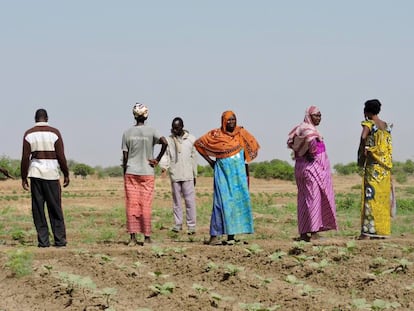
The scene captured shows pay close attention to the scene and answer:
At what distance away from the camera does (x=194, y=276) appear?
8695mm

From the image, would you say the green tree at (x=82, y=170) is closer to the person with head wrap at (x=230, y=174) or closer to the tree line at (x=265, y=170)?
the tree line at (x=265, y=170)

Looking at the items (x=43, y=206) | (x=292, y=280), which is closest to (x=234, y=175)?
(x=43, y=206)

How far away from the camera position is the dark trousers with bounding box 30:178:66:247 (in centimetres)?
1100

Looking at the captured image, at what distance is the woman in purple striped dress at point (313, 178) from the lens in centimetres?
1118

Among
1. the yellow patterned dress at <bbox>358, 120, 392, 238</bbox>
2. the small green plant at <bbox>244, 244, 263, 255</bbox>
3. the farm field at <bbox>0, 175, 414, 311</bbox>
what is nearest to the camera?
the farm field at <bbox>0, 175, 414, 311</bbox>

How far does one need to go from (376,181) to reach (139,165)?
9.41 feet

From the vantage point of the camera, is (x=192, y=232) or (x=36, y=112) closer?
(x=36, y=112)

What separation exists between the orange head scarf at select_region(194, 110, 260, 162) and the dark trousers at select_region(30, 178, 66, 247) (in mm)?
1825

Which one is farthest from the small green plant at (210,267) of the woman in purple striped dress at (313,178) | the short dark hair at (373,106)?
the short dark hair at (373,106)

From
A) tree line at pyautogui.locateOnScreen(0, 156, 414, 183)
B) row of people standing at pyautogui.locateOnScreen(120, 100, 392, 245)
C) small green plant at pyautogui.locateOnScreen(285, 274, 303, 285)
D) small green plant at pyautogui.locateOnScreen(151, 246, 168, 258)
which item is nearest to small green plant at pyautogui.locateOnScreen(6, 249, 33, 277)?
small green plant at pyautogui.locateOnScreen(151, 246, 168, 258)

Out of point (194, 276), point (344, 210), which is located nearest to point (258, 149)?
point (194, 276)

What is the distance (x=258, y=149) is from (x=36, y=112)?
105 inches

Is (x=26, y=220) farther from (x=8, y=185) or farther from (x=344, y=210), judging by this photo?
(x=8, y=185)

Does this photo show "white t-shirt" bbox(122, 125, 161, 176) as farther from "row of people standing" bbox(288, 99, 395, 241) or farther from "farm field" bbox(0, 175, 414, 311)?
"row of people standing" bbox(288, 99, 395, 241)
